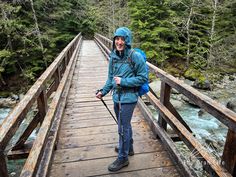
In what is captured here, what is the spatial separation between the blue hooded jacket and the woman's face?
0.04 m

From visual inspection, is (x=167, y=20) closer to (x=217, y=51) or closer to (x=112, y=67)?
(x=217, y=51)

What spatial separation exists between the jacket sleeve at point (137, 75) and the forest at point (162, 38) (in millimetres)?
15955

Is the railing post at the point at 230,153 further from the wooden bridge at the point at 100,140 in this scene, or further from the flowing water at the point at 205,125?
the flowing water at the point at 205,125

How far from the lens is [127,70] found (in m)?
3.06

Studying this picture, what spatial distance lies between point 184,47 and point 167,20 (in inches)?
109

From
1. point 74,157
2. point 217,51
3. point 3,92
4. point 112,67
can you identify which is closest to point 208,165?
point 112,67

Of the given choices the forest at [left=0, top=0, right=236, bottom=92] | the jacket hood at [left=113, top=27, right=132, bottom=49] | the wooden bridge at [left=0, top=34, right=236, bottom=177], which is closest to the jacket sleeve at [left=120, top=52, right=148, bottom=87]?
the jacket hood at [left=113, top=27, right=132, bottom=49]

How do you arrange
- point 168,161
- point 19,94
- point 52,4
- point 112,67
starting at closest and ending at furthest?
point 112,67
point 168,161
point 19,94
point 52,4

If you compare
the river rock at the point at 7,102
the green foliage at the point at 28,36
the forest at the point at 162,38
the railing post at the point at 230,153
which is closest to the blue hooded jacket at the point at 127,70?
the railing post at the point at 230,153

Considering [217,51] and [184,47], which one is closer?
[217,51]

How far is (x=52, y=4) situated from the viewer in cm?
2567

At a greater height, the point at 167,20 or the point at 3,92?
the point at 167,20

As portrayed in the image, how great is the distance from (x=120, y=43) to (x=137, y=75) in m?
0.44

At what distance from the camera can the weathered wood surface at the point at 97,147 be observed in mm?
3281
